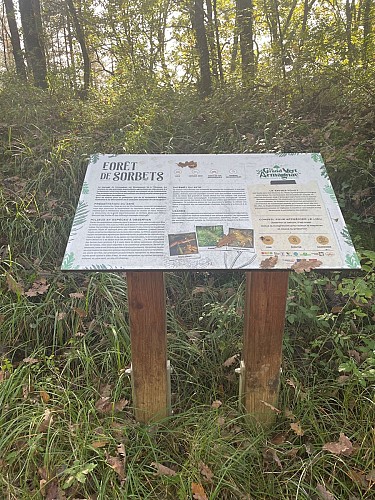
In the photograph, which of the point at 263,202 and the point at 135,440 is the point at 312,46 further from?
the point at 135,440

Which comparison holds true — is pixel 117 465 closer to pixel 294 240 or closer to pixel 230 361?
pixel 230 361

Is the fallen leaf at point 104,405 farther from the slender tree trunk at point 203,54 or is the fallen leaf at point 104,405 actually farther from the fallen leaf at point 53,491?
the slender tree trunk at point 203,54

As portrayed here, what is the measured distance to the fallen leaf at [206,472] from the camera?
189cm

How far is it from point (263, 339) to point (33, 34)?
7.49 m

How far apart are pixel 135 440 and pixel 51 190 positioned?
2.46 m

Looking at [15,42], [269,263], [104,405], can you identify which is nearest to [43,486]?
[104,405]

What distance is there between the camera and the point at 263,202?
6.30 feet

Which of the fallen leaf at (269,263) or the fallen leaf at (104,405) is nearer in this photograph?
the fallen leaf at (269,263)

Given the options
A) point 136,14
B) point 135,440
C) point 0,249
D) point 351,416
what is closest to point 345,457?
point 351,416

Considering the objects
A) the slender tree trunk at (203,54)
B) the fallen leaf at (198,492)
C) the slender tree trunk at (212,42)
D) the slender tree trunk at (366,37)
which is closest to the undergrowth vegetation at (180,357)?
the fallen leaf at (198,492)

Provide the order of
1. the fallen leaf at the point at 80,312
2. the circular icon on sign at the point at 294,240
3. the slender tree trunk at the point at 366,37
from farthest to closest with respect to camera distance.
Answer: the slender tree trunk at the point at 366,37 < the fallen leaf at the point at 80,312 < the circular icon on sign at the point at 294,240

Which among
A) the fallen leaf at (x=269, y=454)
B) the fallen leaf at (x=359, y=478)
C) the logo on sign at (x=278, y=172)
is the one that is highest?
the logo on sign at (x=278, y=172)

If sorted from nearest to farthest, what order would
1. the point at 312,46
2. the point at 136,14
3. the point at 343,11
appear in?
the point at 312,46 < the point at 343,11 < the point at 136,14

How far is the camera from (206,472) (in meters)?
1.91
